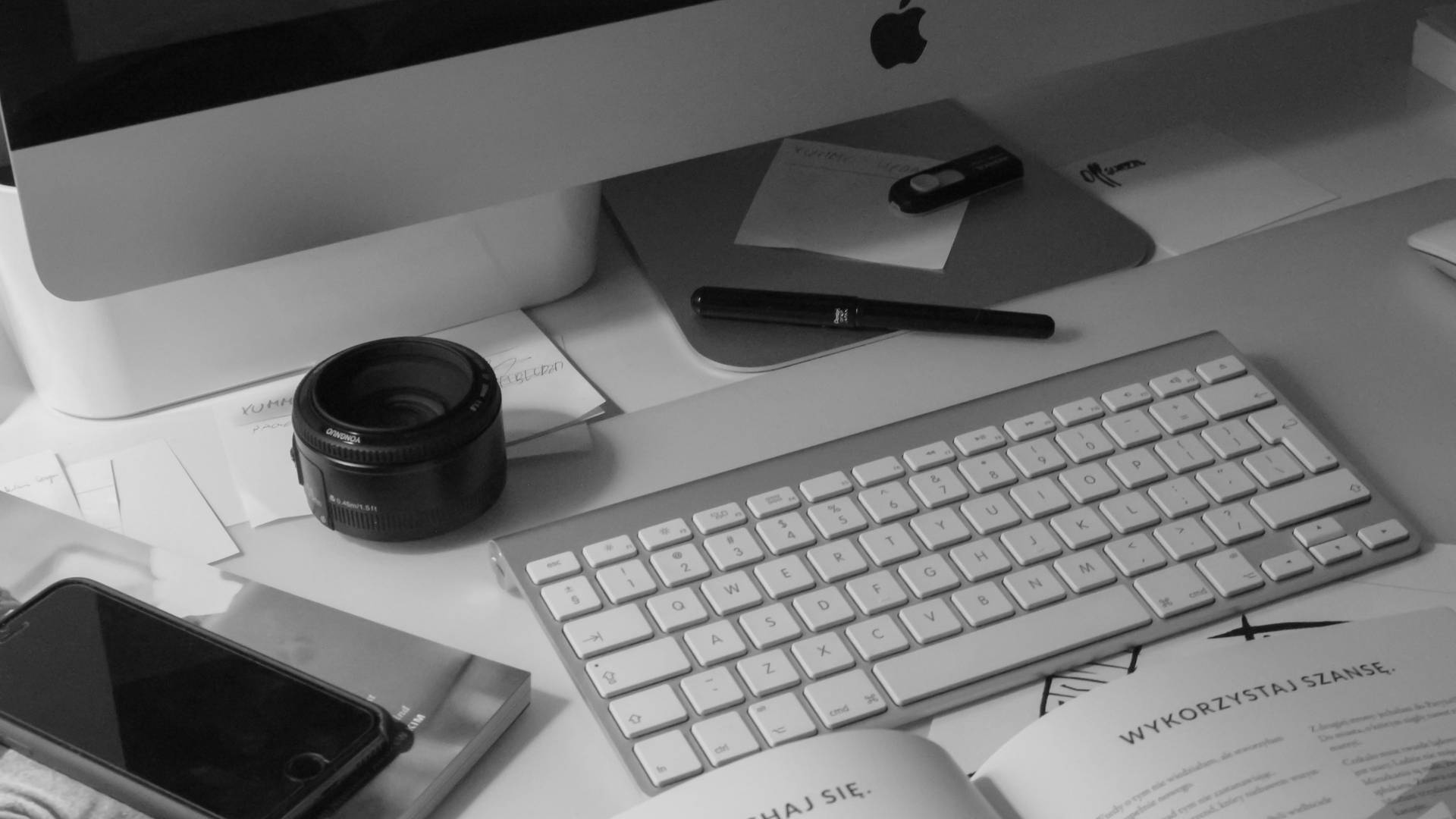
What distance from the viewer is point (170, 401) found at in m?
0.59

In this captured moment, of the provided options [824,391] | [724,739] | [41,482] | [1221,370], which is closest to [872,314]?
[824,391]

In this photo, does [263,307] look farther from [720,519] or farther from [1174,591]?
[1174,591]

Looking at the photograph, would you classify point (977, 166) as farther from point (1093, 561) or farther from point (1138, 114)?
point (1093, 561)

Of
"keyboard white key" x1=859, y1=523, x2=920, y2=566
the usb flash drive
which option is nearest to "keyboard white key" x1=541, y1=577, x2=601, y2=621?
"keyboard white key" x1=859, y1=523, x2=920, y2=566

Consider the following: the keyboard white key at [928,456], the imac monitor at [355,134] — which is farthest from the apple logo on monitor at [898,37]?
the keyboard white key at [928,456]

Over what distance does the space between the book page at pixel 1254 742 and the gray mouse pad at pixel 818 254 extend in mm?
247

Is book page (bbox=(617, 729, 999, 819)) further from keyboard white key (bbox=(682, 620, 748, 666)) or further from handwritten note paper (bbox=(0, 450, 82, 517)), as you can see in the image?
handwritten note paper (bbox=(0, 450, 82, 517))

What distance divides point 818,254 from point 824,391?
0.11 m

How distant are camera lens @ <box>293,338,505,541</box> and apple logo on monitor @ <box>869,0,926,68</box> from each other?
247 mm

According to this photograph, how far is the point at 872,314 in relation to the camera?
0.63 meters

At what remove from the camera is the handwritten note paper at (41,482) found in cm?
54

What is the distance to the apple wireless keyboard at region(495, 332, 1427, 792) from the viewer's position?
0.45 metres

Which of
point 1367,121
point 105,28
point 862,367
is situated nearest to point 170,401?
point 105,28

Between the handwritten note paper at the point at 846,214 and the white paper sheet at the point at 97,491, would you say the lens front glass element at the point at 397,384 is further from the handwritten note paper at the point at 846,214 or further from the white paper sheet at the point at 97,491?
the handwritten note paper at the point at 846,214
